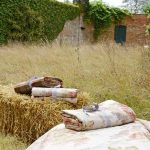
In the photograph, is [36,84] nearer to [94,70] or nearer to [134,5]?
[94,70]

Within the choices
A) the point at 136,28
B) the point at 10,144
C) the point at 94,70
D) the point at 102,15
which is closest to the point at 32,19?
the point at 102,15

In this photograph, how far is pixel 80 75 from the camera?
6715 mm

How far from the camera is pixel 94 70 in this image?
23.3 ft

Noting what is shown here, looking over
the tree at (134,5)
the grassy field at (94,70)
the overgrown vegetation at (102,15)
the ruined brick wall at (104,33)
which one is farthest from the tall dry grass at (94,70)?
the tree at (134,5)

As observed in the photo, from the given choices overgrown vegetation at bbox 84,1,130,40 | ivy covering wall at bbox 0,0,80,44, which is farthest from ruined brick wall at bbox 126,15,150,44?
ivy covering wall at bbox 0,0,80,44

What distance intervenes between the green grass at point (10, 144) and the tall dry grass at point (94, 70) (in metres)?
1.45

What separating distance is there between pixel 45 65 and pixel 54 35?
8729 mm

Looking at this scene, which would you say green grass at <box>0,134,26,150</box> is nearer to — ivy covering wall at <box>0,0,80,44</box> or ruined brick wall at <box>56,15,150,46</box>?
ivy covering wall at <box>0,0,80,44</box>

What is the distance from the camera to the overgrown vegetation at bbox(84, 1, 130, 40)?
18.5 metres

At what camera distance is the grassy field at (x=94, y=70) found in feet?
17.7

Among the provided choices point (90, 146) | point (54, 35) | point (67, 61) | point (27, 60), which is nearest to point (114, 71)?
point (67, 61)

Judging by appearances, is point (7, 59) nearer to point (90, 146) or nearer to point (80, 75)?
point (80, 75)

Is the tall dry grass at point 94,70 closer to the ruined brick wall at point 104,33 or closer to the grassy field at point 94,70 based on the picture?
the grassy field at point 94,70

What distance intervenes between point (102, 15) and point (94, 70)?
12.1 meters
